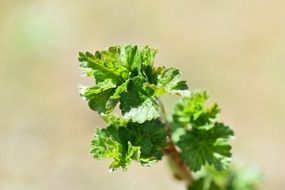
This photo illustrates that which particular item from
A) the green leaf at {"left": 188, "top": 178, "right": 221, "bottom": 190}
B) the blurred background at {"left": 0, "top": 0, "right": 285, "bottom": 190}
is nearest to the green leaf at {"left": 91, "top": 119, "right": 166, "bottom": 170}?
the green leaf at {"left": 188, "top": 178, "right": 221, "bottom": 190}

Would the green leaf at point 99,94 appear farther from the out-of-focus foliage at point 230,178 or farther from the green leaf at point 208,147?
the out-of-focus foliage at point 230,178

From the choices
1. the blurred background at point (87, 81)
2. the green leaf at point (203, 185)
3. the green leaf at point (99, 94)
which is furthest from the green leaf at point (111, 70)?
the blurred background at point (87, 81)

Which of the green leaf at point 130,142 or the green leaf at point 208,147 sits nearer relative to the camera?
Result: the green leaf at point 130,142

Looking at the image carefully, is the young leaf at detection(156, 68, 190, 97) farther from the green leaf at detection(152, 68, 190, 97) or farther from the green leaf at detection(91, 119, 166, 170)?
the green leaf at detection(91, 119, 166, 170)

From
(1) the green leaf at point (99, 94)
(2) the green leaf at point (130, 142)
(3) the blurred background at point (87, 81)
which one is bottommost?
(2) the green leaf at point (130, 142)

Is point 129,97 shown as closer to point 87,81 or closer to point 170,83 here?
point 170,83

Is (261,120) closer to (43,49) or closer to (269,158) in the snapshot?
(269,158)
